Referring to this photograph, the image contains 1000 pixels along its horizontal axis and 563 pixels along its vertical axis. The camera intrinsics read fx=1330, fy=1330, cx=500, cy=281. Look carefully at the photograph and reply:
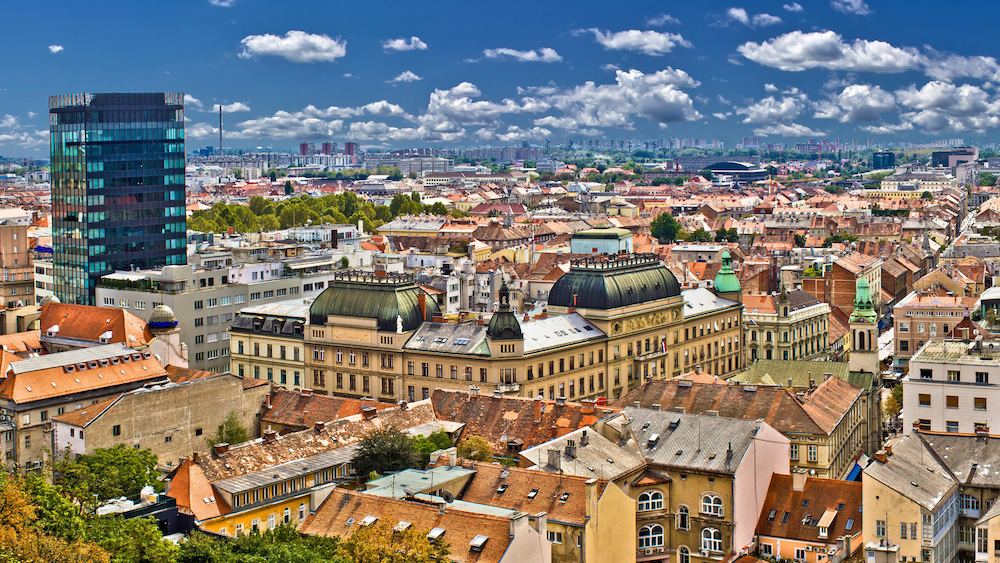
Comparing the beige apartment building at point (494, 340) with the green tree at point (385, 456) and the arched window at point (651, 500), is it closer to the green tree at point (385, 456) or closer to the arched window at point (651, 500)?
the green tree at point (385, 456)

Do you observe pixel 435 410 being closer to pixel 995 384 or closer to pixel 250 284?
pixel 995 384

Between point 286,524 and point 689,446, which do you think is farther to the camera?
point 689,446

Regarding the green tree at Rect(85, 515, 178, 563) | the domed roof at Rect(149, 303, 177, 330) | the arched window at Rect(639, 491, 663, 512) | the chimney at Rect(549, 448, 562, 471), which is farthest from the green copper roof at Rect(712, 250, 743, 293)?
the green tree at Rect(85, 515, 178, 563)

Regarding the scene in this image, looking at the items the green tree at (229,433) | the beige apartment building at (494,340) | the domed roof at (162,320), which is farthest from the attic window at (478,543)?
the domed roof at (162,320)

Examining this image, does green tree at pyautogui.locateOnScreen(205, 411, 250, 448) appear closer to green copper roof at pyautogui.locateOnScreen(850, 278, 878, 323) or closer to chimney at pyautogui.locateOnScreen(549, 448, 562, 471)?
chimney at pyautogui.locateOnScreen(549, 448, 562, 471)

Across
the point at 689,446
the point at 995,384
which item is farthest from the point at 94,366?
the point at 995,384

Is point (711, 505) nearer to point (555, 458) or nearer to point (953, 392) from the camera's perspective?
point (555, 458)
